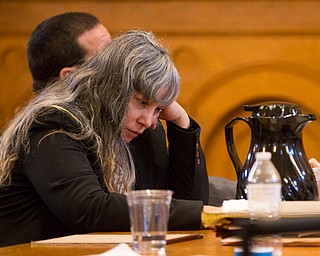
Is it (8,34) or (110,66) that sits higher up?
(8,34)

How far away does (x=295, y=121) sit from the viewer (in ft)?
6.24

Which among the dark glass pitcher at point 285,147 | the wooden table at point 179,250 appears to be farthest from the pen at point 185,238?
the dark glass pitcher at point 285,147

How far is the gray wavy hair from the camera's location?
2.02 meters

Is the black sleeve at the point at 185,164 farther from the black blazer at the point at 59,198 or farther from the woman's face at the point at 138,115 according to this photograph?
the black blazer at the point at 59,198

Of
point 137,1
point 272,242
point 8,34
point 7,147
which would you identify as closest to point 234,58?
point 137,1

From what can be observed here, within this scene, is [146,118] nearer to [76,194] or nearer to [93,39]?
[76,194]

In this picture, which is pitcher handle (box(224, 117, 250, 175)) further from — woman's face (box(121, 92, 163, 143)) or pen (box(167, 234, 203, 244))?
pen (box(167, 234, 203, 244))

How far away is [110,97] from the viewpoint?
6.89 feet

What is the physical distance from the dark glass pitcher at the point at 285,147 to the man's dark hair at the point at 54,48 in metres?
1.32

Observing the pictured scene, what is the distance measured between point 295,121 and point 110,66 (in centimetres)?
51

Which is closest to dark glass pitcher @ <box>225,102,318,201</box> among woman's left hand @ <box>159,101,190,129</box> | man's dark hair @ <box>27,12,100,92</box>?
woman's left hand @ <box>159,101,190,129</box>

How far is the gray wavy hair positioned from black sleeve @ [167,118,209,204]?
0.32 m

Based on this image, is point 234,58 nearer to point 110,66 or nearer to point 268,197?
point 110,66

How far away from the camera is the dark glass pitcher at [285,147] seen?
1869 millimetres
